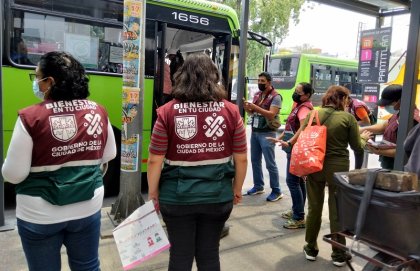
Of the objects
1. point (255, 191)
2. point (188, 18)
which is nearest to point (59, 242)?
point (255, 191)

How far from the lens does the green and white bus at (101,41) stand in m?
4.66

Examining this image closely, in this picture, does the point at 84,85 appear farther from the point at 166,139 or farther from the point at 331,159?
the point at 331,159

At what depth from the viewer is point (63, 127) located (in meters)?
2.10

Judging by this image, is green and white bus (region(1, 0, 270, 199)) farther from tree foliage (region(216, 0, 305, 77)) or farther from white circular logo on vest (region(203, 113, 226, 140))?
tree foliage (region(216, 0, 305, 77))

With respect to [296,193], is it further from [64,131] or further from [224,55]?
[64,131]

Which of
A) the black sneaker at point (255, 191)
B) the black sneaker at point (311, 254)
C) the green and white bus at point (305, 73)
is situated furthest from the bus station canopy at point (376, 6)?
the green and white bus at point (305, 73)

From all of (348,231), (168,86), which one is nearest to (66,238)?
(348,231)

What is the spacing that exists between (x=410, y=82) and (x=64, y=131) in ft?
9.25

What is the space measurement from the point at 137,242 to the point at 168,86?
13.2 feet

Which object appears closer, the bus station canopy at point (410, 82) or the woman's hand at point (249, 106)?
the bus station canopy at point (410, 82)

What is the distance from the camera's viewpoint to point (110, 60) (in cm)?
535

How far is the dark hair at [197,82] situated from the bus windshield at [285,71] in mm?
14502

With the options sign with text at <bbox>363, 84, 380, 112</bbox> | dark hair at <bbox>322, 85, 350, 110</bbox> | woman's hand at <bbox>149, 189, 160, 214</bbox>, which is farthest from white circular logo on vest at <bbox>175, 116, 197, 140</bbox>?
sign with text at <bbox>363, 84, 380, 112</bbox>

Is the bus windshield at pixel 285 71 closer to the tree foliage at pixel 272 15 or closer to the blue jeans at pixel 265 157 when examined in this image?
the tree foliage at pixel 272 15
